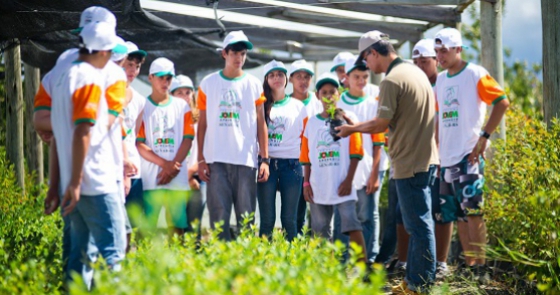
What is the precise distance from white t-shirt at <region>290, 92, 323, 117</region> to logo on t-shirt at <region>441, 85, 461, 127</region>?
1397 mm

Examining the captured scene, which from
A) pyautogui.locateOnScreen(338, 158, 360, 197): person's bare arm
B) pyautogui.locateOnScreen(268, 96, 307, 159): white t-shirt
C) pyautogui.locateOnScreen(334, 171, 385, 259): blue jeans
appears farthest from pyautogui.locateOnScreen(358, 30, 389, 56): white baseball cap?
pyautogui.locateOnScreen(334, 171, 385, 259): blue jeans

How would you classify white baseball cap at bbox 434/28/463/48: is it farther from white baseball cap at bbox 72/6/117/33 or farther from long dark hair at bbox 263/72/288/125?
white baseball cap at bbox 72/6/117/33

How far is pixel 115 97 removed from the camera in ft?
19.0

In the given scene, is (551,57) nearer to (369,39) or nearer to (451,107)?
(451,107)

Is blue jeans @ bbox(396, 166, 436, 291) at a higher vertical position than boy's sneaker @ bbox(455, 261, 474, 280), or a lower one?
higher

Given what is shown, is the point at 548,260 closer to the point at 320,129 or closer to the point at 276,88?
the point at 320,129

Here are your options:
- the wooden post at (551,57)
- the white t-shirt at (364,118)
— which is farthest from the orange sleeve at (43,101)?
the wooden post at (551,57)

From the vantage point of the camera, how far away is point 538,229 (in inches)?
257

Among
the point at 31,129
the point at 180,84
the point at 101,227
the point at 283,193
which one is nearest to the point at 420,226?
the point at 283,193

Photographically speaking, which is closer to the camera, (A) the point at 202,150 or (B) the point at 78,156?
(B) the point at 78,156

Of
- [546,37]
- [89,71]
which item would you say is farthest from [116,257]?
[546,37]

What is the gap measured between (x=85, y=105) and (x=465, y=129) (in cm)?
409

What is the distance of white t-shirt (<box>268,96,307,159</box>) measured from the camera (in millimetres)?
9156

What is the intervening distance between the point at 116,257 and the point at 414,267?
266 centimetres
